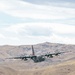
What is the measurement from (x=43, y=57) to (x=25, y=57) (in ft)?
34.7

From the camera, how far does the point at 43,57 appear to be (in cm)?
14400

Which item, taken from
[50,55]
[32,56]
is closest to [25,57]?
[32,56]

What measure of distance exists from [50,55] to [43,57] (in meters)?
4.40

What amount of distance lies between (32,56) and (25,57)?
14.1 feet

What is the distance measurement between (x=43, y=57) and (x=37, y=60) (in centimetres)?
409

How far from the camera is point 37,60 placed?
14275 centimetres

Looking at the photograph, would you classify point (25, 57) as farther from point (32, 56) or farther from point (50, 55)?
point (50, 55)

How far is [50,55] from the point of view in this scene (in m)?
145

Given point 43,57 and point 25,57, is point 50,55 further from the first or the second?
point 25,57

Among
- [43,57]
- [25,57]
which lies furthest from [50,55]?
[25,57]

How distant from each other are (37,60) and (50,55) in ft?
27.7

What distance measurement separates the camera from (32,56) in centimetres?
14488

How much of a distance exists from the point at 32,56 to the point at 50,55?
1067 centimetres
